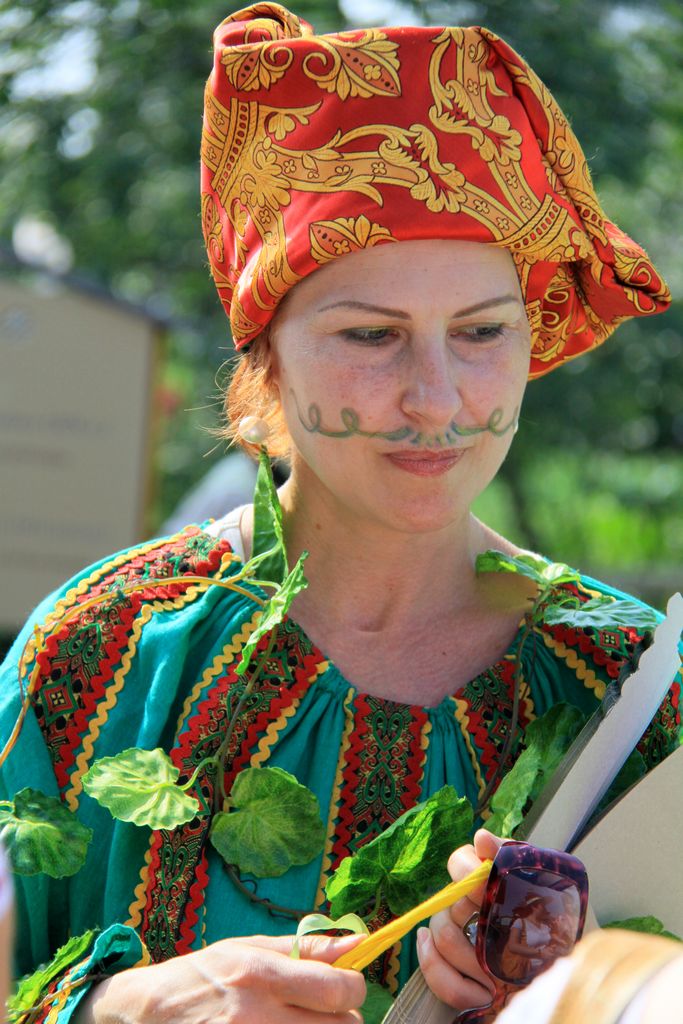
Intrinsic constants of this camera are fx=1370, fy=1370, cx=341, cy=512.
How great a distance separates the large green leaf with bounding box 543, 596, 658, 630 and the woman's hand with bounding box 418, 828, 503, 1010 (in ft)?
1.60

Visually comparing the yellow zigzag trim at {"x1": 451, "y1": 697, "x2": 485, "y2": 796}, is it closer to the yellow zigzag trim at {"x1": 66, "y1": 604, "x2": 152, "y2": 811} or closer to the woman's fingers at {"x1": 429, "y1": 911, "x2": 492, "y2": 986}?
the woman's fingers at {"x1": 429, "y1": 911, "x2": 492, "y2": 986}

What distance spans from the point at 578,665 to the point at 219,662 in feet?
1.72

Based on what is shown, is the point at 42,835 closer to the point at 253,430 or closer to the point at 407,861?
the point at 407,861

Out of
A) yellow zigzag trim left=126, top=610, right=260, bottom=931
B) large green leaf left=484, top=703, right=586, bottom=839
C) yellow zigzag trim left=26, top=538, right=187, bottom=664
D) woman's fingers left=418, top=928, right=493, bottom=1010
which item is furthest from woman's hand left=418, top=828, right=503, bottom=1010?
yellow zigzag trim left=26, top=538, right=187, bottom=664

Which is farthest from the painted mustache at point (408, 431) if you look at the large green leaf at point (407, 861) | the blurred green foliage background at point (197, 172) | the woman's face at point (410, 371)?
the blurred green foliage background at point (197, 172)

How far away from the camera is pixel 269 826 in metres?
1.86

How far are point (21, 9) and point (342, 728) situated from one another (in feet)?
10.6

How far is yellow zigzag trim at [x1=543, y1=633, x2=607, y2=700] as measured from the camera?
198cm

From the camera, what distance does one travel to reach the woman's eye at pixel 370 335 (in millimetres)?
1871

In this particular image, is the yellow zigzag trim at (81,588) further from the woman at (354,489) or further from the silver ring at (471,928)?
the silver ring at (471,928)

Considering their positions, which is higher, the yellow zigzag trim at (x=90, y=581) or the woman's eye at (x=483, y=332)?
the woman's eye at (x=483, y=332)

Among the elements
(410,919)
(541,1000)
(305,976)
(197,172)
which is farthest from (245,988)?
(197,172)

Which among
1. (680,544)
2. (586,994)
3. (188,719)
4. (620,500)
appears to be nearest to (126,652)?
(188,719)

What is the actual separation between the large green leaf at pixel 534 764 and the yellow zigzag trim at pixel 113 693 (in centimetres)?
55
